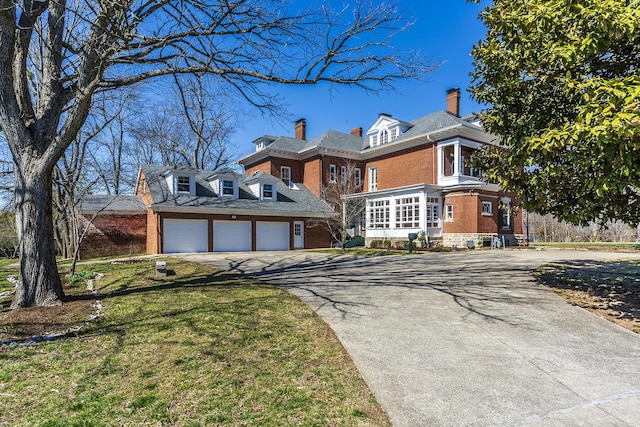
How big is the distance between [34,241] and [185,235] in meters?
14.0

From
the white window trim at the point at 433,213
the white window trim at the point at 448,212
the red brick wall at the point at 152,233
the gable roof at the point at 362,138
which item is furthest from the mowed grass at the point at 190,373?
the gable roof at the point at 362,138

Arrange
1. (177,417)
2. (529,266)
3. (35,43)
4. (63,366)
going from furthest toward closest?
(529,266) → (35,43) → (63,366) → (177,417)

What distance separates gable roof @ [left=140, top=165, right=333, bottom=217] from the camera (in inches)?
797

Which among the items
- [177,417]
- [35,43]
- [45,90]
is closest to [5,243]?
[35,43]

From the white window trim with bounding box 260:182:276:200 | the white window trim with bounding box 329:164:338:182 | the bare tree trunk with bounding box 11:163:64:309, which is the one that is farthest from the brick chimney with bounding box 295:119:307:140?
the bare tree trunk with bounding box 11:163:64:309

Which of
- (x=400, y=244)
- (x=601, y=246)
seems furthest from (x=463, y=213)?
(x=601, y=246)

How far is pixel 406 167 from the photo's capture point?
1048 inches

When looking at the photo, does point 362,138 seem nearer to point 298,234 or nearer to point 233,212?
point 298,234

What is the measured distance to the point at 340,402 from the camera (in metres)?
3.40

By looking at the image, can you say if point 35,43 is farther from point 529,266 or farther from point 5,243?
point 5,243

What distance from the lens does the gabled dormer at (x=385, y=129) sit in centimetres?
2789

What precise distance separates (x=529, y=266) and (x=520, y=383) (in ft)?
31.2

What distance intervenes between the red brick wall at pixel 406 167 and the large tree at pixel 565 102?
651 inches

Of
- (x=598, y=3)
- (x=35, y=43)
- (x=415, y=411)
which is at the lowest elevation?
(x=415, y=411)
